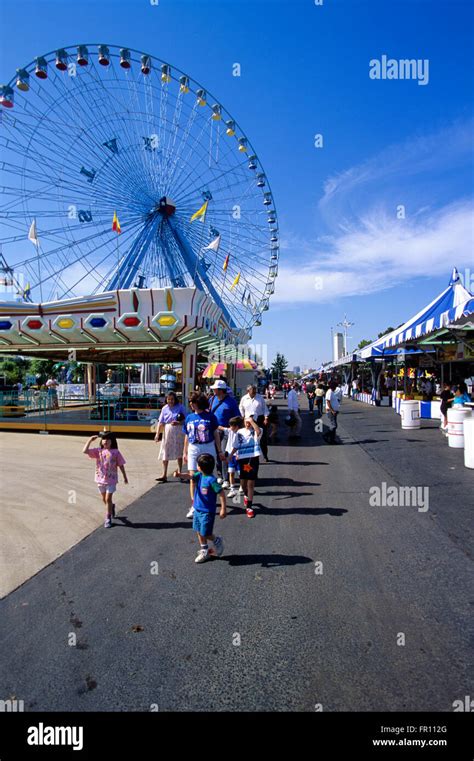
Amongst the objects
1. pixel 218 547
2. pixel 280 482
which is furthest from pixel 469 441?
pixel 218 547

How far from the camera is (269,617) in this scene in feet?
10.9

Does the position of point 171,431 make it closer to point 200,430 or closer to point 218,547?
point 200,430

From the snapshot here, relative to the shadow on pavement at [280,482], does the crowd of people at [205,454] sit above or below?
above

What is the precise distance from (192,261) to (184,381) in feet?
31.6

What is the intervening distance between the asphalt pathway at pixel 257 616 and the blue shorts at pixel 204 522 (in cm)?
35

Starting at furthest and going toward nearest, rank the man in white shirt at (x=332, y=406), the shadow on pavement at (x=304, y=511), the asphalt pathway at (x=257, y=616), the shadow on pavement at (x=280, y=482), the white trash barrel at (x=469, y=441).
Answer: the man in white shirt at (x=332, y=406)
the white trash barrel at (x=469, y=441)
the shadow on pavement at (x=280, y=482)
the shadow on pavement at (x=304, y=511)
the asphalt pathway at (x=257, y=616)

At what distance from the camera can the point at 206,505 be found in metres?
4.29

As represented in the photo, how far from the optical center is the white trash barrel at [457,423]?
34.9 ft

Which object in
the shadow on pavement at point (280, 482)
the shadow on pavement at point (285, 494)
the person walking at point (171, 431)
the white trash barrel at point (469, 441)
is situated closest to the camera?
the shadow on pavement at point (285, 494)

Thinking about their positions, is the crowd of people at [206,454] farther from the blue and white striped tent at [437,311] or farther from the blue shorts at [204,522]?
the blue and white striped tent at [437,311]

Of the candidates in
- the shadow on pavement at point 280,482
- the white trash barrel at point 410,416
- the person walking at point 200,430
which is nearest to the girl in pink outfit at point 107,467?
the person walking at point 200,430

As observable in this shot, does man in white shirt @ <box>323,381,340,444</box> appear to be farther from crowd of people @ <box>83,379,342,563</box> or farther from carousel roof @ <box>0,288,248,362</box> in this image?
carousel roof @ <box>0,288,248,362</box>

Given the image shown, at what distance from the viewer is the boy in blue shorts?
14.0 feet
